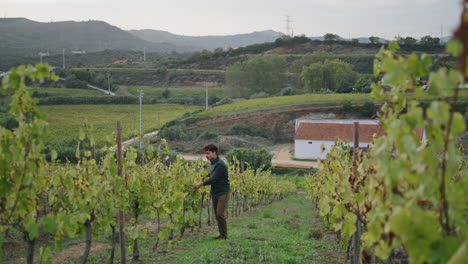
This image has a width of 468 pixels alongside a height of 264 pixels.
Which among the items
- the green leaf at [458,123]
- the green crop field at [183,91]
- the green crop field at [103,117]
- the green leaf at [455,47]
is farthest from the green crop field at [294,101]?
the green leaf at [455,47]

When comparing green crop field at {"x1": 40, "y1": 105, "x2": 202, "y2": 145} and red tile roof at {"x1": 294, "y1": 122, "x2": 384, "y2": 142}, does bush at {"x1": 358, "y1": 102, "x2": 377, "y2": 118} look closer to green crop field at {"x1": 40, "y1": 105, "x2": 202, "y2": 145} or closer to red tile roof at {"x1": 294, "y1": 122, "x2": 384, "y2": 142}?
red tile roof at {"x1": 294, "y1": 122, "x2": 384, "y2": 142}

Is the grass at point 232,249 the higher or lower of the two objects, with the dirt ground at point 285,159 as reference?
higher

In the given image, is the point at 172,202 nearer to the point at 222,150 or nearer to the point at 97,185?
the point at 97,185

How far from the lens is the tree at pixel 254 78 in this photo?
75.9m

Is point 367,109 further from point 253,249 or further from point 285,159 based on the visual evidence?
point 253,249

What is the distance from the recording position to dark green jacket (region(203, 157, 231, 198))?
30.7 feet

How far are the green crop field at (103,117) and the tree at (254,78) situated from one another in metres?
8.99

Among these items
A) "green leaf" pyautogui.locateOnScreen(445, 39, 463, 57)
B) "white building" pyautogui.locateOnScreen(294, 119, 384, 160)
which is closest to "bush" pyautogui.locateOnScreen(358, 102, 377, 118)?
"white building" pyautogui.locateOnScreen(294, 119, 384, 160)

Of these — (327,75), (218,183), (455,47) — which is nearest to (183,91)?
(327,75)

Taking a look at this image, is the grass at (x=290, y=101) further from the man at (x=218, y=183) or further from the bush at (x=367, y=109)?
the man at (x=218, y=183)

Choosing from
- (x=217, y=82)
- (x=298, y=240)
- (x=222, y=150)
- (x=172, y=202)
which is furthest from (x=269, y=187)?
(x=217, y=82)

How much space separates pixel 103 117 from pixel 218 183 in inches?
2038

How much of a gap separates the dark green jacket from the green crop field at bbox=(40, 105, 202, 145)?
34486 millimetres

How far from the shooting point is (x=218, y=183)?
9.66 meters
